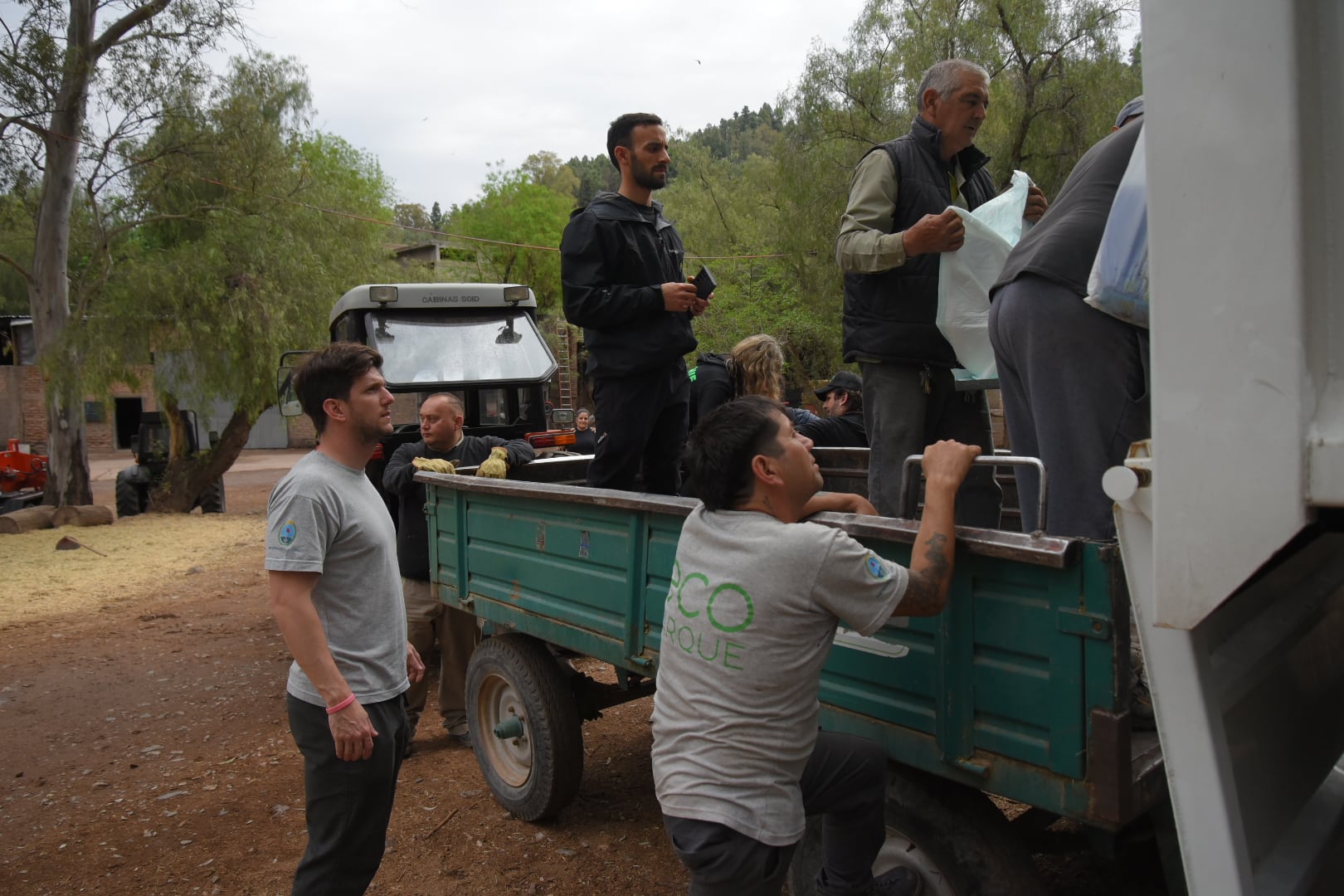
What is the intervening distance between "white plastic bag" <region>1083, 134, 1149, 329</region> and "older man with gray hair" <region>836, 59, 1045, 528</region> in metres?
1.31

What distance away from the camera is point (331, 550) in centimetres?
273

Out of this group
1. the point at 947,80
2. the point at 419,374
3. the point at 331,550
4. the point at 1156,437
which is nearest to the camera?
the point at 1156,437

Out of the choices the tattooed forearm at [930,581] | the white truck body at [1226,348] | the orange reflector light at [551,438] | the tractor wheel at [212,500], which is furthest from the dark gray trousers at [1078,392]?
the tractor wheel at [212,500]

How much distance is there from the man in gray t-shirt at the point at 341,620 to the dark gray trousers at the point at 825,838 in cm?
93

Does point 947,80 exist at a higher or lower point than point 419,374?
higher

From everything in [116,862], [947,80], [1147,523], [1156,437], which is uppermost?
[947,80]

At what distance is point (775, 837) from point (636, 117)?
283 cm

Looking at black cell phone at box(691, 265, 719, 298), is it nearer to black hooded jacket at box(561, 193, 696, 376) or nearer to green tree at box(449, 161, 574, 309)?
black hooded jacket at box(561, 193, 696, 376)

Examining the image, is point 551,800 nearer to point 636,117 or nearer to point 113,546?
point 636,117

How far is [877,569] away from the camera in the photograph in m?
2.07

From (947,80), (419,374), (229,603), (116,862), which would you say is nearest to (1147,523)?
(947,80)

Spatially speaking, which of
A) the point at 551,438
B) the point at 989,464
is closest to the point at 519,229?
the point at 551,438

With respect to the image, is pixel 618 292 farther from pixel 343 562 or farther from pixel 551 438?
pixel 551 438

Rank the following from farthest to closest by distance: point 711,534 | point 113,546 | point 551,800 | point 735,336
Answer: point 735,336 → point 113,546 → point 551,800 → point 711,534
